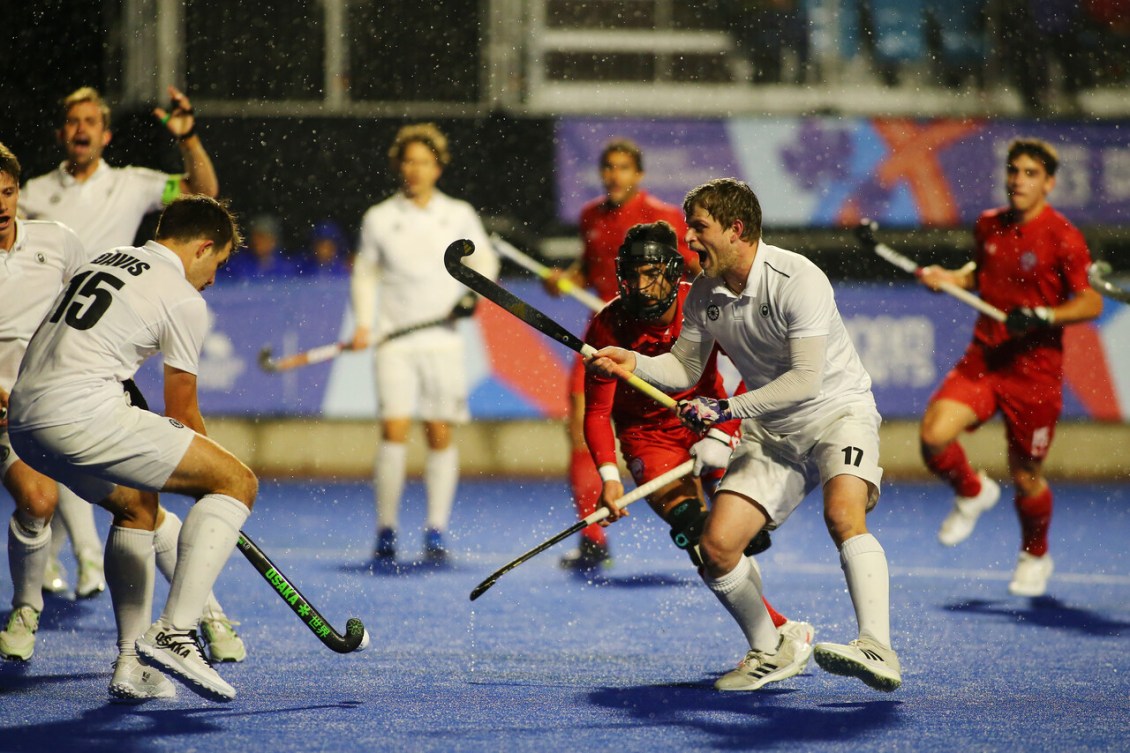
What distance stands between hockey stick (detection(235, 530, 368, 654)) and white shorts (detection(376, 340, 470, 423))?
304 cm

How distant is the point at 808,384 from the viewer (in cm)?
432

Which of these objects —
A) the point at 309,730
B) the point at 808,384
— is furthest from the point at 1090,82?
the point at 309,730

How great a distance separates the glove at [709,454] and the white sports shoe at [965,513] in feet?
7.36

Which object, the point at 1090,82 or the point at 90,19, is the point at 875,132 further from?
the point at 90,19

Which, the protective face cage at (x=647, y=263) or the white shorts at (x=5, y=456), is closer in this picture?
the protective face cage at (x=647, y=263)

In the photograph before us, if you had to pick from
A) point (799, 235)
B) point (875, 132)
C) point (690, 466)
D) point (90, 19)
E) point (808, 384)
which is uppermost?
point (90, 19)

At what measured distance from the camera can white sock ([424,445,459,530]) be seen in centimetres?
736

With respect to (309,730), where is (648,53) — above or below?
above

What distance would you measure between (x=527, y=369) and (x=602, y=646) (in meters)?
4.87

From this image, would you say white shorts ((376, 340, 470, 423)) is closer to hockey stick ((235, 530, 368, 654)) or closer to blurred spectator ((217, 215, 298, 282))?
blurred spectator ((217, 215, 298, 282))

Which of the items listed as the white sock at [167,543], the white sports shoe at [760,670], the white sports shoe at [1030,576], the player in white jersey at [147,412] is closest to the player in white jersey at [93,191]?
the white sock at [167,543]

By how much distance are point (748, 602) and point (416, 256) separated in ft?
11.9

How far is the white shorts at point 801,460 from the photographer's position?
4.38m

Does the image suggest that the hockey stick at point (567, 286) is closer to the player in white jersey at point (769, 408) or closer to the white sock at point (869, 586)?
the player in white jersey at point (769, 408)
